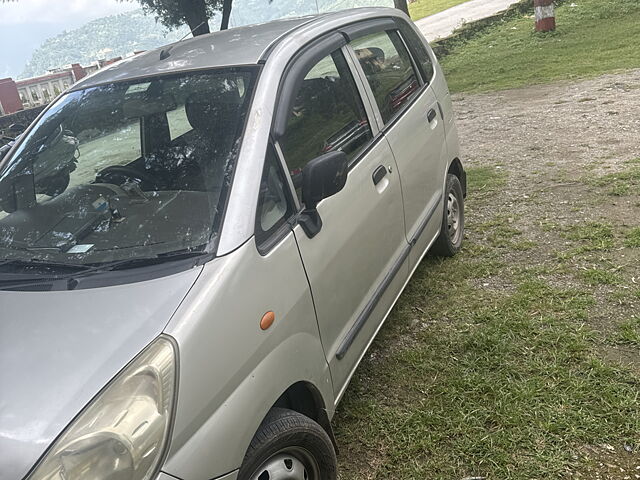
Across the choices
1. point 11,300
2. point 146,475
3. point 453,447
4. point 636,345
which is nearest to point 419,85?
point 636,345

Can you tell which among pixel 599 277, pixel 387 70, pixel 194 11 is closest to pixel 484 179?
pixel 599 277

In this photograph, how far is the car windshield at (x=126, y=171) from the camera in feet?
6.55

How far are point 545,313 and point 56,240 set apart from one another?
Result: 2.48m

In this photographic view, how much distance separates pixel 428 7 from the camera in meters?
27.6

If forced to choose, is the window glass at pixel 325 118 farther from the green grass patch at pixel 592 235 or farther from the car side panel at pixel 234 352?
the green grass patch at pixel 592 235

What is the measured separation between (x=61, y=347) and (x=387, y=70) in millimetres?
2313

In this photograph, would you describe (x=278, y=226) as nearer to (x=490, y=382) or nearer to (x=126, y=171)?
(x=126, y=171)

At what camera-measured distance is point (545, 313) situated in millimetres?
3160

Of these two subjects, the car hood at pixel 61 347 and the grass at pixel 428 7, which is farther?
the grass at pixel 428 7

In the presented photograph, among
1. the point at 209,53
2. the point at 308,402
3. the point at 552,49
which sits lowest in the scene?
the point at 552,49

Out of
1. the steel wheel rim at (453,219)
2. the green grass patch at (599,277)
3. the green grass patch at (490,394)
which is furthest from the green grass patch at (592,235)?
the steel wheel rim at (453,219)

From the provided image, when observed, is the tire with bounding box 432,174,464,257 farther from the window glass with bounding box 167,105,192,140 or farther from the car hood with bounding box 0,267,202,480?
the car hood with bounding box 0,267,202,480

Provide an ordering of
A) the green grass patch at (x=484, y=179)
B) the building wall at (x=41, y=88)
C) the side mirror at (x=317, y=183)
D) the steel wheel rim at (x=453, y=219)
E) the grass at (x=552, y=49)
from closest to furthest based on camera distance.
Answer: the side mirror at (x=317, y=183)
the steel wheel rim at (x=453, y=219)
the green grass patch at (x=484, y=179)
the grass at (x=552, y=49)
the building wall at (x=41, y=88)

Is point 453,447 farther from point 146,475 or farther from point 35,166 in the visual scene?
point 35,166
